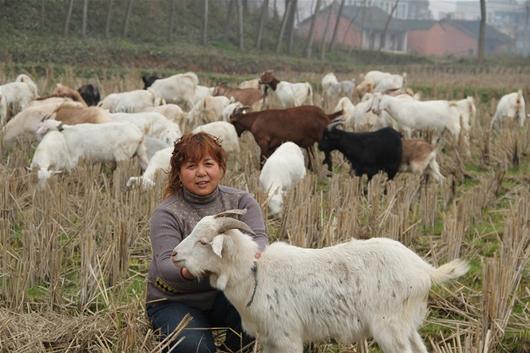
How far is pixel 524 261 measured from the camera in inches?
227

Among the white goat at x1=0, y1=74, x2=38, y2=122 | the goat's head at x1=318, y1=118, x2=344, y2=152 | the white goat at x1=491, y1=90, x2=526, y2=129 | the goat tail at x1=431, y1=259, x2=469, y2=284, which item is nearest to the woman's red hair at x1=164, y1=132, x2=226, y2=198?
the goat tail at x1=431, y1=259, x2=469, y2=284

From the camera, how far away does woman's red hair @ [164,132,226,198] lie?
15.2 feet

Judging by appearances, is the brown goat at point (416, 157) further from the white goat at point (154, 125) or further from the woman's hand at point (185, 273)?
the woman's hand at point (185, 273)

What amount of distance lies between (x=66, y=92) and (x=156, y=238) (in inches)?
405

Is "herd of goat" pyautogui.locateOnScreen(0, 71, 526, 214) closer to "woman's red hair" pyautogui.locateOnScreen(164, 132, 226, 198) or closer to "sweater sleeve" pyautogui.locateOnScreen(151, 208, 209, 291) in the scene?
"woman's red hair" pyautogui.locateOnScreen(164, 132, 226, 198)

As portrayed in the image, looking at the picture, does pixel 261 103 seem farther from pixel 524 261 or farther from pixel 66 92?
pixel 524 261

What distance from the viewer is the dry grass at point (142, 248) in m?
4.98

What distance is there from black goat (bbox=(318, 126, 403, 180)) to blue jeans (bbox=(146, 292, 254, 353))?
219 inches

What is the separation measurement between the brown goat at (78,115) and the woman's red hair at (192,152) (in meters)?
7.15

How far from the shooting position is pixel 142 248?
22.6ft

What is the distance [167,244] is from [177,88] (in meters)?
13.6

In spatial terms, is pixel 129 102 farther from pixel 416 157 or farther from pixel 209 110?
pixel 416 157

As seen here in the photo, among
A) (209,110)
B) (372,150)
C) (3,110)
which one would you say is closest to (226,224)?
(372,150)

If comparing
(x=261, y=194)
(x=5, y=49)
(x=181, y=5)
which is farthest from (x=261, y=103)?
(x=181, y=5)
